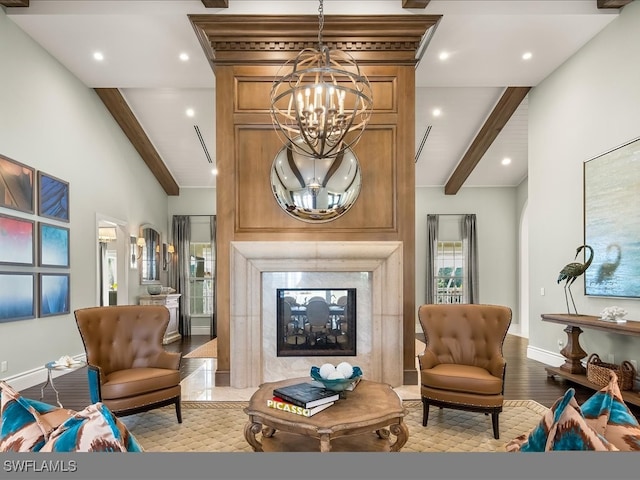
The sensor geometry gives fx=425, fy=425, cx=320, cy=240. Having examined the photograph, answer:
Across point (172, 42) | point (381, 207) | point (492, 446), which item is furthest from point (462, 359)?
point (172, 42)

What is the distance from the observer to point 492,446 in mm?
3035

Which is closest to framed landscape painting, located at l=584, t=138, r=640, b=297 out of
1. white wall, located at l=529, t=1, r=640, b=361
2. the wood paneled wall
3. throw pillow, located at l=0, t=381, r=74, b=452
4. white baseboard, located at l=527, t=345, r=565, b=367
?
white wall, located at l=529, t=1, r=640, b=361

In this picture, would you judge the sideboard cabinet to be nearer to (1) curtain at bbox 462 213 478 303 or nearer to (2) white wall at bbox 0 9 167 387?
(2) white wall at bbox 0 9 167 387

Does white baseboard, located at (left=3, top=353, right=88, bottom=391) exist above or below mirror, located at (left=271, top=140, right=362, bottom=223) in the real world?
below

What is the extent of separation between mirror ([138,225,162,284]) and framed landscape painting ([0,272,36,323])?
2991mm

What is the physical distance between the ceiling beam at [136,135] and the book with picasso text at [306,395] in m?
5.57

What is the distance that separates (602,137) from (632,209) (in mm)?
958

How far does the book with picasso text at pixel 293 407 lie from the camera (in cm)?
250

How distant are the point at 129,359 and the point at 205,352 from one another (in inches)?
119

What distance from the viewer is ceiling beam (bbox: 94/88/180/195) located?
21.1 feet

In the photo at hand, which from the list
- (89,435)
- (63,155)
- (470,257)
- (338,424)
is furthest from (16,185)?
(470,257)

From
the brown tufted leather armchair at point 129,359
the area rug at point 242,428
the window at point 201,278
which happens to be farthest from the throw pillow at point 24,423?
the window at point 201,278

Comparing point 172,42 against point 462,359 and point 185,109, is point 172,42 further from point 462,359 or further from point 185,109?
point 462,359

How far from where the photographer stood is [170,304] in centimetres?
807
